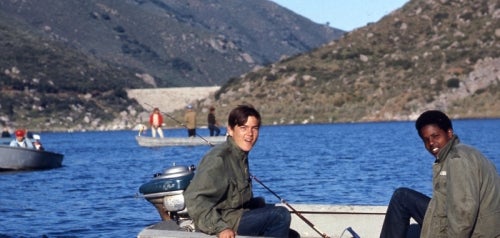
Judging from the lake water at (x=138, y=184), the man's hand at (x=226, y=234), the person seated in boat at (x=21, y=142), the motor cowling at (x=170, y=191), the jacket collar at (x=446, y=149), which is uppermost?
the jacket collar at (x=446, y=149)

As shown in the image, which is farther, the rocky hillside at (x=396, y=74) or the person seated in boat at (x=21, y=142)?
the rocky hillside at (x=396, y=74)

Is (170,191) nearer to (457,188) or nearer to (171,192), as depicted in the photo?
(171,192)

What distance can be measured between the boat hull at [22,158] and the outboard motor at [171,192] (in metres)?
24.6

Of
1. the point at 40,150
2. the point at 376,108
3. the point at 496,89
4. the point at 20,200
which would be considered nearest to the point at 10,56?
the point at 376,108

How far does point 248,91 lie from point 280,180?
96.4 meters

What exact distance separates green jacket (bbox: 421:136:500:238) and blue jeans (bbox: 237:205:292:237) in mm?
1628

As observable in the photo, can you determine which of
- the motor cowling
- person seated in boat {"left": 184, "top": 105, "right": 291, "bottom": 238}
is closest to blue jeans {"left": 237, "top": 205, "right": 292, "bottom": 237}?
person seated in boat {"left": 184, "top": 105, "right": 291, "bottom": 238}

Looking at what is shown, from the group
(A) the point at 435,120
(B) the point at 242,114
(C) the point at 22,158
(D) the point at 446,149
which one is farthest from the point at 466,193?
(C) the point at 22,158

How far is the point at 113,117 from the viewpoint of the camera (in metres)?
154

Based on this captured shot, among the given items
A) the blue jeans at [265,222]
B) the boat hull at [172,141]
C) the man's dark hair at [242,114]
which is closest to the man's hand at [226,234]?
the blue jeans at [265,222]

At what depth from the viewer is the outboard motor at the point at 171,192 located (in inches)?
490

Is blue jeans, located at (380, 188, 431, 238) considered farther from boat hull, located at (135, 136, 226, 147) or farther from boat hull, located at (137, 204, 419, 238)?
boat hull, located at (135, 136, 226, 147)

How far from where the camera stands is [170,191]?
41.1 ft

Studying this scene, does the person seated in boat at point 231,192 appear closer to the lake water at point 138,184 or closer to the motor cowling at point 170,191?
the motor cowling at point 170,191
